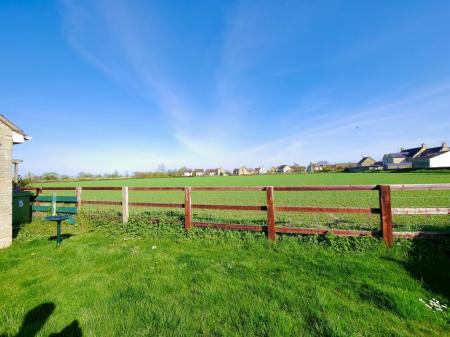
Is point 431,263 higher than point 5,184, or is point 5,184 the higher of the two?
point 5,184

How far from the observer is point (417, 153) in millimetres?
103250

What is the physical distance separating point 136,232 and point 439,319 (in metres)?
7.02

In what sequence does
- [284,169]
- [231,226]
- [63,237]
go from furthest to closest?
[284,169] → [63,237] → [231,226]

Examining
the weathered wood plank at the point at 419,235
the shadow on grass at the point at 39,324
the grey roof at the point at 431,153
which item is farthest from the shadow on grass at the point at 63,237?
the grey roof at the point at 431,153

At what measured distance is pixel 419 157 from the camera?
97250mm

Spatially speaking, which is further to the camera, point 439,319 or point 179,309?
point 179,309

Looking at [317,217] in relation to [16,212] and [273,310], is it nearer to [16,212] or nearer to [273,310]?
[273,310]

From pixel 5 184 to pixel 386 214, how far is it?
9677 millimetres

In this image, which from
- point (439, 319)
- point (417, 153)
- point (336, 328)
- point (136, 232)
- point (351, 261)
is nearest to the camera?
point (336, 328)

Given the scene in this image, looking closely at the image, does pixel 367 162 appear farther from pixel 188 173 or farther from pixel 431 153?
pixel 188 173

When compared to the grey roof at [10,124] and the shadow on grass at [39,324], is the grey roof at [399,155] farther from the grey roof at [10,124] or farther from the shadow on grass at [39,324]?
the shadow on grass at [39,324]

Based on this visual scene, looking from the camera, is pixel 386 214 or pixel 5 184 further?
pixel 5 184

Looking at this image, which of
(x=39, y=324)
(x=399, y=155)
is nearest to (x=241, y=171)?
(x=399, y=155)

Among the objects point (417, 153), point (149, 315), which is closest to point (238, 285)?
point (149, 315)
